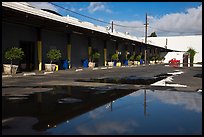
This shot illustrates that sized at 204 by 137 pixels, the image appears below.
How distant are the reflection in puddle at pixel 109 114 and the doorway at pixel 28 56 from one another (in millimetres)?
15459

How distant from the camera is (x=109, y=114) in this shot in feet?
24.4

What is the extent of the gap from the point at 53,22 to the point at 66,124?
19.4m

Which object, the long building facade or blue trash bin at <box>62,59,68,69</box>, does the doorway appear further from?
blue trash bin at <box>62,59,68,69</box>

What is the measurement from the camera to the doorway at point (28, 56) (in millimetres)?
24763

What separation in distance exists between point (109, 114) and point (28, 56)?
19.7 metres

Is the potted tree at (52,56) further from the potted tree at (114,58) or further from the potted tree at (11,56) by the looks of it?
the potted tree at (114,58)

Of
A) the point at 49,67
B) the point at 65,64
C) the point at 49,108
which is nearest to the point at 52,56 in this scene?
the point at 49,67

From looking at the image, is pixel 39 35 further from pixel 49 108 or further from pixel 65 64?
pixel 49 108

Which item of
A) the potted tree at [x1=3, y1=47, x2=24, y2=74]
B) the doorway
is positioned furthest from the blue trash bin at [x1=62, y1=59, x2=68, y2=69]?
the potted tree at [x1=3, y1=47, x2=24, y2=74]

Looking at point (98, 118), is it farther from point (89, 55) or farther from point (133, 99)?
point (89, 55)

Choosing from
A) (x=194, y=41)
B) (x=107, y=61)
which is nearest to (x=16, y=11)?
(x=107, y=61)

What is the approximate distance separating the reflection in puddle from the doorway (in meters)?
15.5

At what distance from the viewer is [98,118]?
6910mm

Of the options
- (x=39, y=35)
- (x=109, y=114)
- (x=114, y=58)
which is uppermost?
(x=39, y=35)
